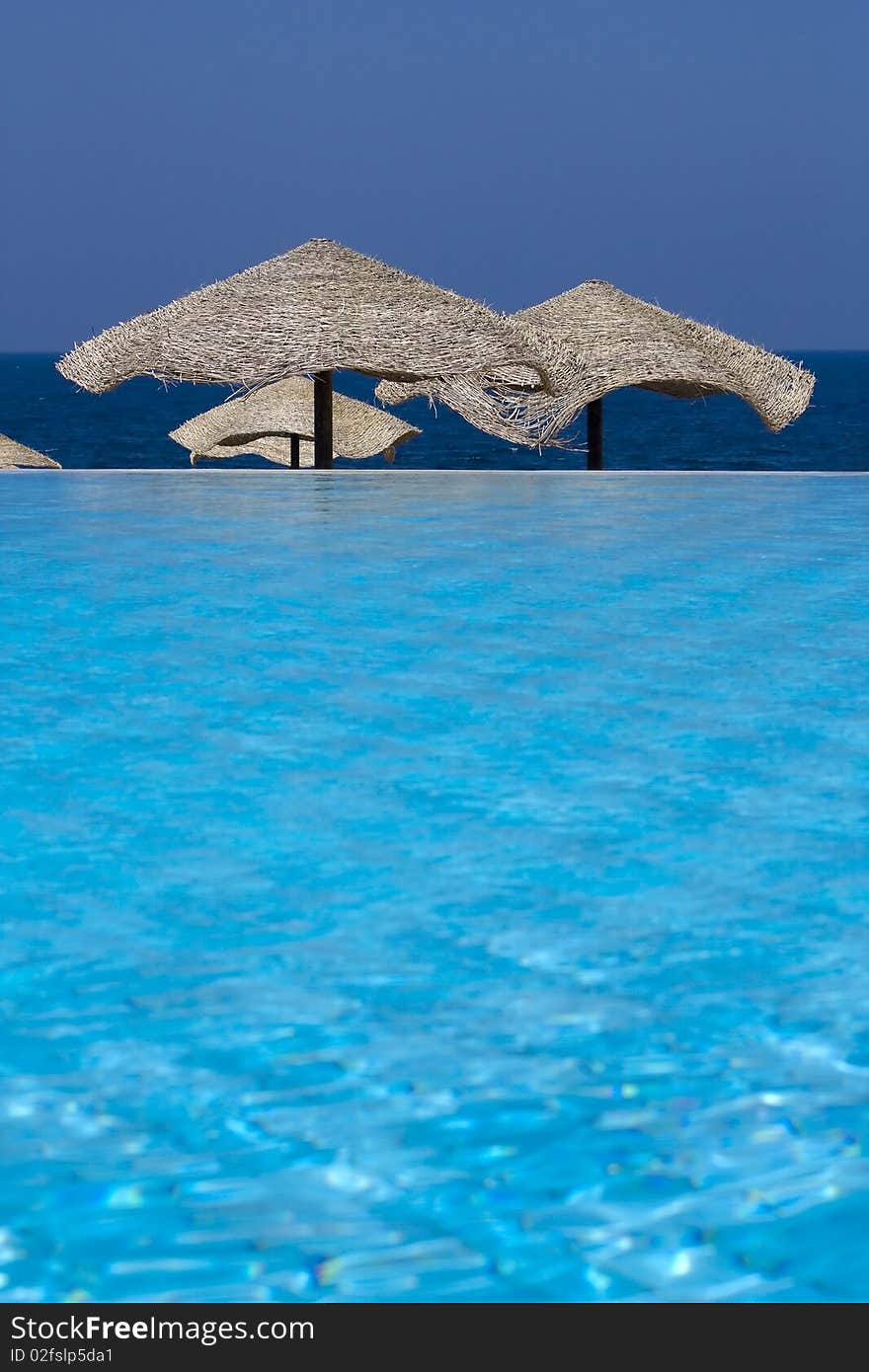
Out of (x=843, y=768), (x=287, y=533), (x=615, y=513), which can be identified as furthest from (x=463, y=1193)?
(x=615, y=513)

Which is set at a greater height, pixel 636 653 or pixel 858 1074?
pixel 636 653

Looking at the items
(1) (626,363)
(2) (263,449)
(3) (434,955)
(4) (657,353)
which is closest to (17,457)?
(2) (263,449)

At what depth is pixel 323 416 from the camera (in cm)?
1541

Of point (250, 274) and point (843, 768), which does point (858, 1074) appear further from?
point (250, 274)

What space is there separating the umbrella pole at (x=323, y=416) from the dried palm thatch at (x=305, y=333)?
685 millimetres

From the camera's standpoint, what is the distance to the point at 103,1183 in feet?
7.63

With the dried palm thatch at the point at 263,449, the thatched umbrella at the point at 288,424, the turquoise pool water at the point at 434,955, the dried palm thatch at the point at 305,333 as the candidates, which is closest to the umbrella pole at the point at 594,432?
the dried palm thatch at the point at 305,333

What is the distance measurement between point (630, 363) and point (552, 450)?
4096cm

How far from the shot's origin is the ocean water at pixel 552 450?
45.8m

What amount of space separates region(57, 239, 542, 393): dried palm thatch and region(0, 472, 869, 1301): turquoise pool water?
7.33m

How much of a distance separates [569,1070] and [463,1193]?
0.41 meters

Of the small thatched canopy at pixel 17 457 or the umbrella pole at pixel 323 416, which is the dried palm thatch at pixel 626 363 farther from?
the small thatched canopy at pixel 17 457

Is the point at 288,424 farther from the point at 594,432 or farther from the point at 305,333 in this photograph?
the point at 305,333
